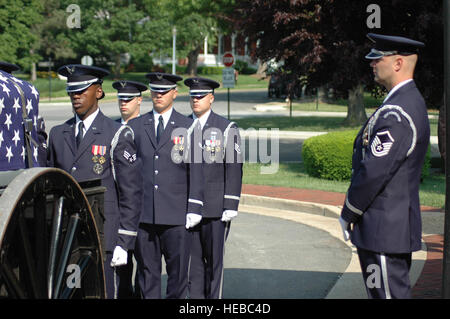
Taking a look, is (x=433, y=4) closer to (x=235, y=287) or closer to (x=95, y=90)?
(x=235, y=287)

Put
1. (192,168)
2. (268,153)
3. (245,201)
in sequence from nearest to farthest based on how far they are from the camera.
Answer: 1. (192,168)
2. (245,201)
3. (268,153)

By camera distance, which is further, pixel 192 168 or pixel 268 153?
pixel 268 153

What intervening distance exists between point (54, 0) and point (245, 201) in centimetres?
5724

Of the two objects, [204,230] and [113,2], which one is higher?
[113,2]

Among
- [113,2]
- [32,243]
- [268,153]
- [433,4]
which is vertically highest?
[113,2]

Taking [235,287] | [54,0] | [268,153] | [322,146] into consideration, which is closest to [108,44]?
[54,0]

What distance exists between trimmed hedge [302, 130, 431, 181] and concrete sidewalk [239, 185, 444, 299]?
1395 millimetres

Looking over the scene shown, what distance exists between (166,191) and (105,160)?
708 mm

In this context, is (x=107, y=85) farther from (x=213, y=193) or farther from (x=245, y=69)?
(x=213, y=193)

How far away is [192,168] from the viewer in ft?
19.7

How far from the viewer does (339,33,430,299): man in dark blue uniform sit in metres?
4.20

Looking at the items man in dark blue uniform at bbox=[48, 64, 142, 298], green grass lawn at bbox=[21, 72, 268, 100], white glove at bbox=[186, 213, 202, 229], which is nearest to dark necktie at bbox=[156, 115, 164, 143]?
man in dark blue uniform at bbox=[48, 64, 142, 298]

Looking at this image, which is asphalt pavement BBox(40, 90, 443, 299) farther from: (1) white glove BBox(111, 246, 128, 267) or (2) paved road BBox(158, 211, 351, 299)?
(1) white glove BBox(111, 246, 128, 267)

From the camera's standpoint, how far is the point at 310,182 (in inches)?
520
